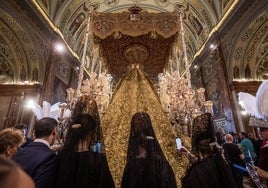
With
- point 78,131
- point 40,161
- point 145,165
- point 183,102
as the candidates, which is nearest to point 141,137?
point 145,165

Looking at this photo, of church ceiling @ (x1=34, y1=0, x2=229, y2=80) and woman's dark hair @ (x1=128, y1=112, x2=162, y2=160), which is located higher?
church ceiling @ (x1=34, y1=0, x2=229, y2=80)

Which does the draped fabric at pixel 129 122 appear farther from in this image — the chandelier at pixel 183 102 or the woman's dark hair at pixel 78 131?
the woman's dark hair at pixel 78 131

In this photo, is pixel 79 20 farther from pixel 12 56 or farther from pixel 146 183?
pixel 146 183

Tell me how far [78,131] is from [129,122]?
1.69 m

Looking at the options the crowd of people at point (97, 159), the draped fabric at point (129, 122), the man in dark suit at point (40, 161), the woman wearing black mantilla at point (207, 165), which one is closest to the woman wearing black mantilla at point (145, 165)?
the crowd of people at point (97, 159)

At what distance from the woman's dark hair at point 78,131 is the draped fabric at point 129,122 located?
1233mm

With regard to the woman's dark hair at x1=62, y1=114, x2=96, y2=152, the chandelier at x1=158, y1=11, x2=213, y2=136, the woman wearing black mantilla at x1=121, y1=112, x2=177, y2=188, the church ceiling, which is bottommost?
the woman wearing black mantilla at x1=121, y1=112, x2=177, y2=188

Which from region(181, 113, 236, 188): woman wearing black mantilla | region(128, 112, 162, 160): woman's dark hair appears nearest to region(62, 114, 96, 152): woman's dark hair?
region(128, 112, 162, 160): woman's dark hair

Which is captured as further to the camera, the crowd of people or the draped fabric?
the draped fabric

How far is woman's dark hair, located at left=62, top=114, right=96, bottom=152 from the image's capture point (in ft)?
5.46

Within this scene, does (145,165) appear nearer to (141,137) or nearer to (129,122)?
(141,137)

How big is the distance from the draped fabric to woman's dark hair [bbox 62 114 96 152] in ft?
4.05

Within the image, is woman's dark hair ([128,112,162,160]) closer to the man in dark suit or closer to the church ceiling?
the man in dark suit

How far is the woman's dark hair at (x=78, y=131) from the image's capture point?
1665mm
